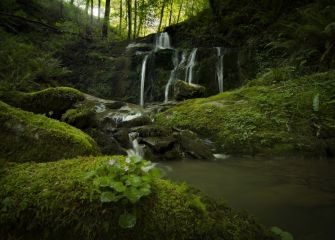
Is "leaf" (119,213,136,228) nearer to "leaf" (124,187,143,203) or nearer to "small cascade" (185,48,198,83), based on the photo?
"leaf" (124,187,143,203)

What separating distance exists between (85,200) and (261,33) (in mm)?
15349

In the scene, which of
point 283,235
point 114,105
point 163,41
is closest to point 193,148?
point 114,105

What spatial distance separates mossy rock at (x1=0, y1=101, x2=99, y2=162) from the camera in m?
2.75

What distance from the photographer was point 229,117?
8312 millimetres

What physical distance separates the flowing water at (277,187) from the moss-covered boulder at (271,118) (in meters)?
0.76

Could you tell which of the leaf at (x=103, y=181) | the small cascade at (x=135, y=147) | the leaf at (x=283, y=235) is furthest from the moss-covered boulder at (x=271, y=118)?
the leaf at (x=103, y=181)

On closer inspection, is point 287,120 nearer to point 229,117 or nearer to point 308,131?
point 308,131

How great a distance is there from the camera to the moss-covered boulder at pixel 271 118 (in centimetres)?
687

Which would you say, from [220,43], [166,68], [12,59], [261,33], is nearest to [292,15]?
[261,33]

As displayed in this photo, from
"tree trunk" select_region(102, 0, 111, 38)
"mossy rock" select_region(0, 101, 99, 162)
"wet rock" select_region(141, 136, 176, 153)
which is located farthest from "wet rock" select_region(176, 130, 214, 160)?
"tree trunk" select_region(102, 0, 111, 38)

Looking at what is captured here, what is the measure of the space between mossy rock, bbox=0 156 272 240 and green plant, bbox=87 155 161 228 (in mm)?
69

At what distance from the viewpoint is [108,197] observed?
5.77ft

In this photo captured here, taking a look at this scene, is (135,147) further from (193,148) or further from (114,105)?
(114,105)

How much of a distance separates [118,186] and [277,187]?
10.5 feet
